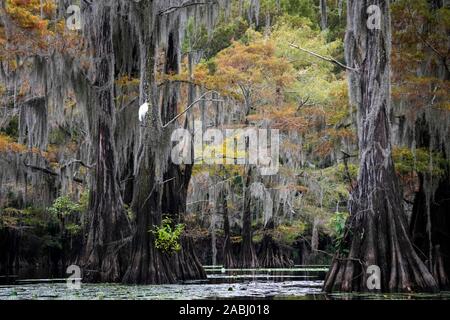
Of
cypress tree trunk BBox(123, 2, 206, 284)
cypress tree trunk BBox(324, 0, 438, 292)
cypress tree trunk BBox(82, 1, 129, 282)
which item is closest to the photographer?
cypress tree trunk BBox(324, 0, 438, 292)

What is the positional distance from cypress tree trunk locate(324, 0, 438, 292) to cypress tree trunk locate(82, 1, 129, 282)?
5829 mm

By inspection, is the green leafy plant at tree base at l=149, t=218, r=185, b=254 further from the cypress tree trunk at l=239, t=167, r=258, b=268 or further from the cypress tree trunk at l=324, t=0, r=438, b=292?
the cypress tree trunk at l=239, t=167, r=258, b=268

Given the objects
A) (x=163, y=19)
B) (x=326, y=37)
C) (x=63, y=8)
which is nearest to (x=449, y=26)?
(x=163, y=19)

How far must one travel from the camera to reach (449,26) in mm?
14258

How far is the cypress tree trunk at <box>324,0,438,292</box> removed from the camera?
39.7 ft

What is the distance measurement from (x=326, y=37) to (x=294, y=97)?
3.35m

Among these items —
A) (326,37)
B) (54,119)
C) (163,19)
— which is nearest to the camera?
(163,19)

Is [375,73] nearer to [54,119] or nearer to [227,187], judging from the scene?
[54,119]

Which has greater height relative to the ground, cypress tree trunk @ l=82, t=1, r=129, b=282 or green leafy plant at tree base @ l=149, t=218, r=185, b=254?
cypress tree trunk @ l=82, t=1, r=129, b=282

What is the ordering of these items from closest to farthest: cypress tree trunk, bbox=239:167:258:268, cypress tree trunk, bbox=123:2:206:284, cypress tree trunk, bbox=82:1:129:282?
cypress tree trunk, bbox=123:2:206:284, cypress tree trunk, bbox=82:1:129:282, cypress tree trunk, bbox=239:167:258:268

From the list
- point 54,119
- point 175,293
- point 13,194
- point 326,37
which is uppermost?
point 326,37

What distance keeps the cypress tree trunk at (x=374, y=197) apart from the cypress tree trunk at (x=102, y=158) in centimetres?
583

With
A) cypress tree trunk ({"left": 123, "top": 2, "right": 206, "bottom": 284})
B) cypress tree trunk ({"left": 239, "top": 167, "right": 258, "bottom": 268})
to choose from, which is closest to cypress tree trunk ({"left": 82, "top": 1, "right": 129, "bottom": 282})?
cypress tree trunk ({"left": 123, "top": 2, "right": 206, "bottom": 284})

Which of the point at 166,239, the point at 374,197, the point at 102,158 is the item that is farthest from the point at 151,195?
the point at 374,197
